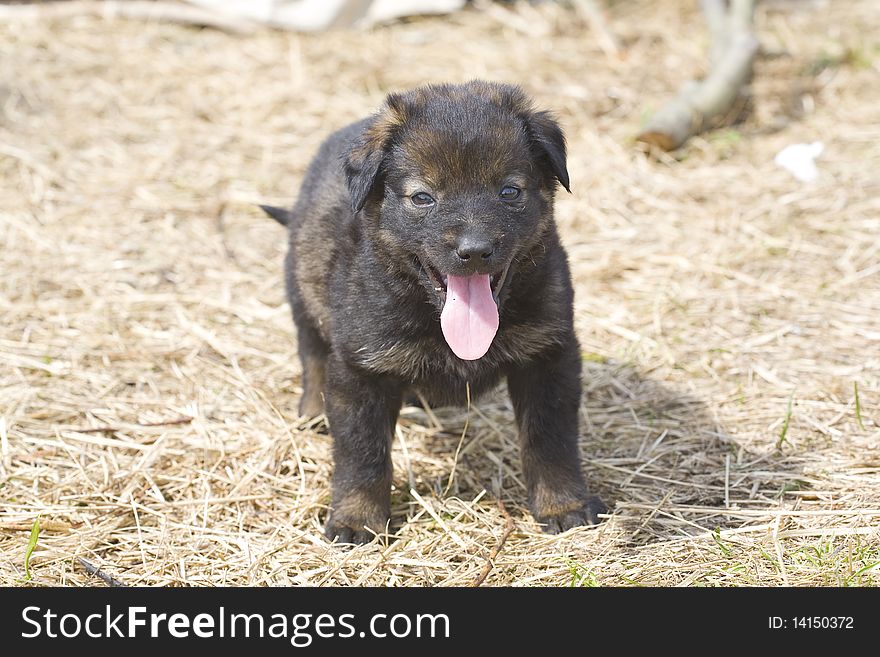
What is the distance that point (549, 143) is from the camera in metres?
4.15

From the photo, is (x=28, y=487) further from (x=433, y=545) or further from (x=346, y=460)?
(x=433, y=545)

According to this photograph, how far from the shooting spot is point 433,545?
4.39 meters

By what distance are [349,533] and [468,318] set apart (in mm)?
1111

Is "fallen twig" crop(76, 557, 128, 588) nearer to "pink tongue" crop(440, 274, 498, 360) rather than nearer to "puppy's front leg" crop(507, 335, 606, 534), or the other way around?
"pink tongue" crop(440, 274, 498, 360)

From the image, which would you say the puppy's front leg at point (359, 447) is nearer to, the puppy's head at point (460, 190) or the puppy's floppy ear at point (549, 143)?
the puppy's head at point (460, 190)

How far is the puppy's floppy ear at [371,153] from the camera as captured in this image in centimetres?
412

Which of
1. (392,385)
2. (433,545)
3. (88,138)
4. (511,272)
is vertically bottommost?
(433,545)

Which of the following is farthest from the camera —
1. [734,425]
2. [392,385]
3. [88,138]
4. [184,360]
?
[88,138]

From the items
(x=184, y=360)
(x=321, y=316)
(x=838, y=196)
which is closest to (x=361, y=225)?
(x=321, y=316)

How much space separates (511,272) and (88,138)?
18.1ft

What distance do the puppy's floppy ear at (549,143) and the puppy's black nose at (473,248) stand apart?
499mm

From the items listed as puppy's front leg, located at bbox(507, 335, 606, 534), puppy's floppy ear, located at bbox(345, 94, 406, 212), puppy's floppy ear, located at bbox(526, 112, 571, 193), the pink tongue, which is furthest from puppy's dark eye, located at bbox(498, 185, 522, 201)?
puppy's front leg, located at bbox(507, 335, 606, 534)

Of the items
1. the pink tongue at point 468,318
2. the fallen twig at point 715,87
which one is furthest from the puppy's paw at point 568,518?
the fallen twig at point 715,87

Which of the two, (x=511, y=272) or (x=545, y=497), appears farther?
(x=545, y=497)
